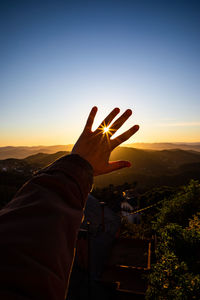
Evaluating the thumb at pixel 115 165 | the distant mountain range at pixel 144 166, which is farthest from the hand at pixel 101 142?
the distant mountain range at pixel 144 166

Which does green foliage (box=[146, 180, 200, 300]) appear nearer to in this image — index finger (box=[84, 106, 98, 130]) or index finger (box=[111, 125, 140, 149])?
index finger (box=[111, 125, 140, 149])

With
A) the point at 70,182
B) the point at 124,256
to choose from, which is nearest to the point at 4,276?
the point at 70,182

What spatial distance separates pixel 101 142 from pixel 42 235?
3.67ft

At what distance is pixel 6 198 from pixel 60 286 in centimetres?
3387

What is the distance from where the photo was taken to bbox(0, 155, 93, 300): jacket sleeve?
1.80ft

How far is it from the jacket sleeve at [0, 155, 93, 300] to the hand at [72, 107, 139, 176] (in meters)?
0.55

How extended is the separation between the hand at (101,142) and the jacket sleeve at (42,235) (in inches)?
21.5

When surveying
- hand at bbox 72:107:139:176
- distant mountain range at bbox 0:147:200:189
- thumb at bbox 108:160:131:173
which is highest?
hand at bbox 72:107:139:176

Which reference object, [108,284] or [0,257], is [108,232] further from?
[0,257]

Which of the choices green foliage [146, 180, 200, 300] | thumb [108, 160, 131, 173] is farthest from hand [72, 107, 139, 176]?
green foliage [146, 180, 200, 300]

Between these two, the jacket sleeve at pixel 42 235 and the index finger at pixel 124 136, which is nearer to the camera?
the jacket sleeve at pixel 42 235

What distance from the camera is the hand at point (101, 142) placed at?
61.4 inches

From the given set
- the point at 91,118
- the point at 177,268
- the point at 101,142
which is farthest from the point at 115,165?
the point at 177,268

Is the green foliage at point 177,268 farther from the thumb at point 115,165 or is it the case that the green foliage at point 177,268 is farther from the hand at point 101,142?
the hand at point 101,142
